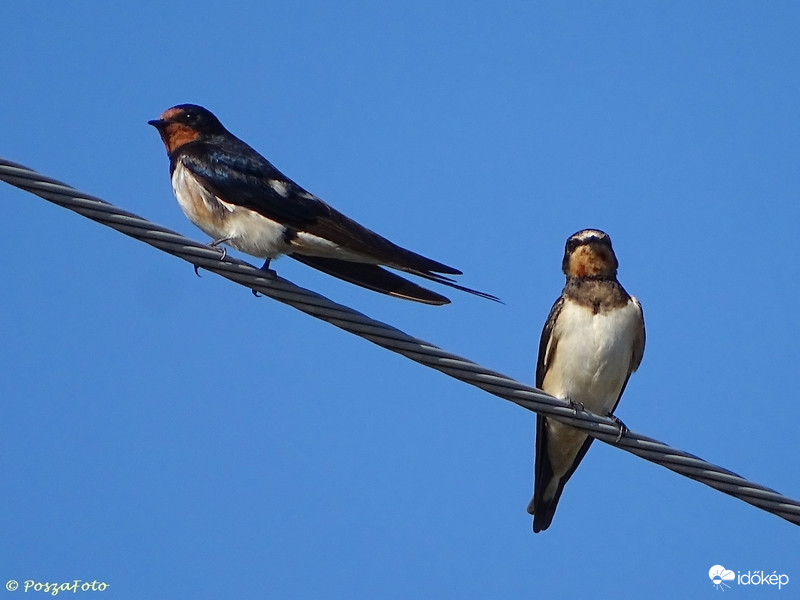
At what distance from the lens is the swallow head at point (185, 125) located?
4.89 m

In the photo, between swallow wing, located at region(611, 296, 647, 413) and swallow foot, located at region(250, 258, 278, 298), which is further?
swallow wing, located at region(611, 296, 647, 413)

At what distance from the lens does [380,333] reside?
3.19 metres

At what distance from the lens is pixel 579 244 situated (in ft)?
17.3

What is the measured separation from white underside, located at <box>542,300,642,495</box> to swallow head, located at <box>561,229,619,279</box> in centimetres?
16

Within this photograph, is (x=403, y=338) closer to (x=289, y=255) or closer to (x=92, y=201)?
(x=92, y=201)

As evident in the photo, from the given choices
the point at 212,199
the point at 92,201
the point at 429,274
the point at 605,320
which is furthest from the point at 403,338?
the point at 605,320

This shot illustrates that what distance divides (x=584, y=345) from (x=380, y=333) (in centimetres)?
206

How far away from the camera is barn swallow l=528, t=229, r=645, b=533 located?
507cm

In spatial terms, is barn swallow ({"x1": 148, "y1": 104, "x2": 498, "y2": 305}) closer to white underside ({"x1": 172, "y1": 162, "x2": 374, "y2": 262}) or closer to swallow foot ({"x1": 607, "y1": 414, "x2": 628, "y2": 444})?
white underside ({"x1": 172, "y1": 162, "x2": 374, "y2": 262})

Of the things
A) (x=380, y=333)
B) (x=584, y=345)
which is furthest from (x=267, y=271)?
(x=584, y=345)

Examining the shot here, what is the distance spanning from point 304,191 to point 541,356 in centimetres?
153

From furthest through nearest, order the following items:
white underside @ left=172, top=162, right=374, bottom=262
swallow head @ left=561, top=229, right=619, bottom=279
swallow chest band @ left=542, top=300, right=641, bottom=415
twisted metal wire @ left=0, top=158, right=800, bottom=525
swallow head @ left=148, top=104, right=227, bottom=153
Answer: swallow head @ left=561, top=229, right=619, bottom=279
swallow chest band @ left=542, top=300, right=641, bottom=415
swallow head @ left=148, top=104, right=227, bottom=153
white underside @ left=172, top=162, right=374, bottom=262
twisted metal wire @ left=0, top=158, right=800, bottom=525

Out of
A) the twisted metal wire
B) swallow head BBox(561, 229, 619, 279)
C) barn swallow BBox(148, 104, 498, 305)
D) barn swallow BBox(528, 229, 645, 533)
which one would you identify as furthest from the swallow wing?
the twisted metal wire

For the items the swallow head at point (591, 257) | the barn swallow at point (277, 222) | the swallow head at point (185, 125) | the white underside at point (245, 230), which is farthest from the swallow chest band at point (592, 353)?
the swallow head at point (185, 125)
